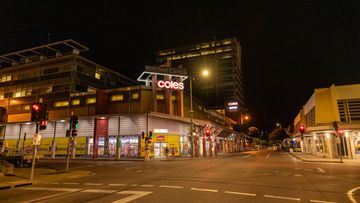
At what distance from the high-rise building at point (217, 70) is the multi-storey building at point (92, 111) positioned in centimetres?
5168

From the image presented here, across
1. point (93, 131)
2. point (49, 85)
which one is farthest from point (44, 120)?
point (49, 85)

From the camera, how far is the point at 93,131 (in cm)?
4294

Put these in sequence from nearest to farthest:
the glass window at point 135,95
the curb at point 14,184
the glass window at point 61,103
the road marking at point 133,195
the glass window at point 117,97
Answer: the road marking at point 133,195, the curb at point 14,184, the glass window at point 135,95, the glass window at point 117,97, the glass window at point 61,103

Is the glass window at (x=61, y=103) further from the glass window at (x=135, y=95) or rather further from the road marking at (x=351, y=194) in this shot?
the road marking at (x=351, y=194)

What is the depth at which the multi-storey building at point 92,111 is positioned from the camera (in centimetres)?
4038

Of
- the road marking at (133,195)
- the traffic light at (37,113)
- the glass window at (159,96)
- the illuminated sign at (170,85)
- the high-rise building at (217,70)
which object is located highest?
the high-rise building at (217,70)

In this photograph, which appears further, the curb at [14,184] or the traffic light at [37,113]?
the traffic light at [37,113]

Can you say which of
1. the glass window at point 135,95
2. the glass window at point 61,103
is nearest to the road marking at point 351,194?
the glass window at point 135,95

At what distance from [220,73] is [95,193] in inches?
4710

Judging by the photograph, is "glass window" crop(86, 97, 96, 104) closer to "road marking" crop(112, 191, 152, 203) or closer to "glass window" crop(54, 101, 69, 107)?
"glass window" crop(54, 101, 69, 107)

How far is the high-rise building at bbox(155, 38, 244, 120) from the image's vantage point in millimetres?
121688

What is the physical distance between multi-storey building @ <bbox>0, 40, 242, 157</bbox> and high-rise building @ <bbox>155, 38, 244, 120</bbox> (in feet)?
170

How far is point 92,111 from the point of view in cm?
4994

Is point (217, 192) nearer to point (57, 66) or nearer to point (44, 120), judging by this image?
point (44, 120)
